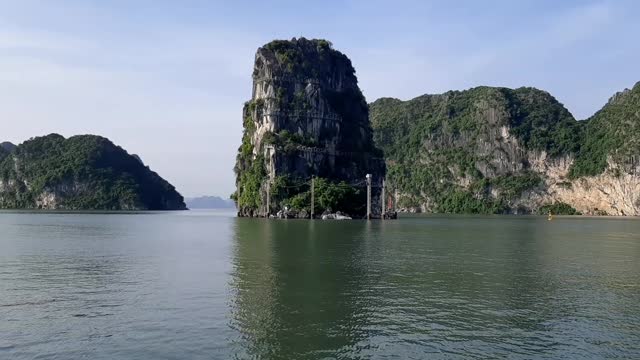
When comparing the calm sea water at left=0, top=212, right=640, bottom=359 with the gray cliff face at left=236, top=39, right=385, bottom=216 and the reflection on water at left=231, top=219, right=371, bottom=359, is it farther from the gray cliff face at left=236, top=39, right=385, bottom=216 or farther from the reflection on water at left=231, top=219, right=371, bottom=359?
the gray cliff face at left=236, top=39, right=385, bottom=216

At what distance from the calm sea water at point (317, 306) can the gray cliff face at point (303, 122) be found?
9931 centimetres

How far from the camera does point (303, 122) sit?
5940 inches

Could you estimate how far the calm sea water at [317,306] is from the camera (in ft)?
60.3

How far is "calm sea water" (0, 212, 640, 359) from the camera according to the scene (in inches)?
724

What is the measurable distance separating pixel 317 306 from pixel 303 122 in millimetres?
128147

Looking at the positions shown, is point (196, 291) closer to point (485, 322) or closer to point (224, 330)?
point (224, 330)

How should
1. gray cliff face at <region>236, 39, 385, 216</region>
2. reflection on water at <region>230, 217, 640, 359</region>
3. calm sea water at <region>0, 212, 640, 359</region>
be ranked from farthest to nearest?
1. gray cliff face at <region>236, 39, 385, 216</region>
2. reflection on water at <region>230, 217, 640, 359</region>
3. calm sea water at <region>0, 212, 640, 359</region>

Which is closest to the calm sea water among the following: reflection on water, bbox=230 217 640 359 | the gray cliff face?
reflection on water, bbox=230 217 640 359

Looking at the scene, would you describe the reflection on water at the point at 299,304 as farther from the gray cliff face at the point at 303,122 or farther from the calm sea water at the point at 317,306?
the gray cliff face at the point at 303,122

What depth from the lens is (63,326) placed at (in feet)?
68.4

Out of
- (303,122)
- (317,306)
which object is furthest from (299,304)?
(303,122)

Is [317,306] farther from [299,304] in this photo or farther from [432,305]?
[432,305]

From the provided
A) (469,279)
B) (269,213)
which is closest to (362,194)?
(269,213)

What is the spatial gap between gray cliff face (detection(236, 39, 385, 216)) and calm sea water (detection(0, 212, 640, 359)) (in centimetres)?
9931
